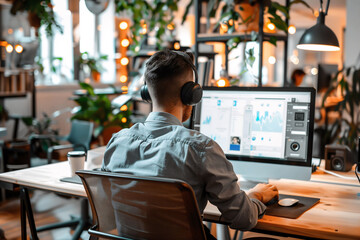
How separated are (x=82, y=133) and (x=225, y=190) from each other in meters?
3.08

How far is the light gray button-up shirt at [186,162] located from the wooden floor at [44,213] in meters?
2.00

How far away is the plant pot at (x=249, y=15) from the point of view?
3041mm

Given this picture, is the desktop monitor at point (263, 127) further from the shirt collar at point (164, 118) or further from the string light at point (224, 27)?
the string light at point (224, 27)

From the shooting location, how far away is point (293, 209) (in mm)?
1633

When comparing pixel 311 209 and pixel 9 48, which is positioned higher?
pixel 9 48

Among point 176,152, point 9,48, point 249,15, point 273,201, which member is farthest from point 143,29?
point 176,152

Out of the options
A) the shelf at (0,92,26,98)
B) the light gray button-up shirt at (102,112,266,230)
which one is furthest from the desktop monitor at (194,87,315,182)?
the shelf at (0,92,26,98)

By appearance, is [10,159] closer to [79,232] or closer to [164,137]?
[79,232]

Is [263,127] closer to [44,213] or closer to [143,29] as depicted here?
[44,213]

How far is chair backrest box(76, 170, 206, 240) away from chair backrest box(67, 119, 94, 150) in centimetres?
Answer: 277

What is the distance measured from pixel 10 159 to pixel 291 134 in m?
A: 3.16

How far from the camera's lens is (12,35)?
6.00m

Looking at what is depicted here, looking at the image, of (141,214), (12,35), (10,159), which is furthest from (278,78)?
(141,214)

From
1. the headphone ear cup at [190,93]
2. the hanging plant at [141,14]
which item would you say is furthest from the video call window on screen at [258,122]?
the hanging plant at [141,14]
